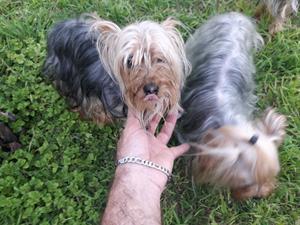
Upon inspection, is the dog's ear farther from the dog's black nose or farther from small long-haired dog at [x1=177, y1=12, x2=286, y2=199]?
the dog's black nose

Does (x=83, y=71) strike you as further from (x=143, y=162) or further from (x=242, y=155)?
(x=242, y=155)

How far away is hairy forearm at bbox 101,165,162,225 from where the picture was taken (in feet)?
7.75

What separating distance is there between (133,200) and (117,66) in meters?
0.69

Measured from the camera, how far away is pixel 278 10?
11.3 ft

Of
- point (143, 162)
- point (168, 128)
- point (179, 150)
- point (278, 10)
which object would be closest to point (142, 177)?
point (143, 162)

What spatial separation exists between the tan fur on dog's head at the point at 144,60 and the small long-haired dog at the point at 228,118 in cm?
25

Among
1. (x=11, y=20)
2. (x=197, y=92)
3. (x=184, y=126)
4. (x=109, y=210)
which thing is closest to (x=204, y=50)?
(x=197, y=92)

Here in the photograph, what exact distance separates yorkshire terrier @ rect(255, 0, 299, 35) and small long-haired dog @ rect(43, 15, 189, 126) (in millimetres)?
1124

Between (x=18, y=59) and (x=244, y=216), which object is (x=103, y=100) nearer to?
(x=18, y=59)

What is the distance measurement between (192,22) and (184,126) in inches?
41.7

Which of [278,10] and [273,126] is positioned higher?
[278,10]

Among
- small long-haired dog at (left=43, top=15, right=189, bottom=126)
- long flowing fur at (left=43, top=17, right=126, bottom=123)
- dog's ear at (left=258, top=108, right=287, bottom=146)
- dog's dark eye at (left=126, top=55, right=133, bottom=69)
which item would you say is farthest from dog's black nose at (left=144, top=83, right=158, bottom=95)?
dog's ear at (left=258, top=108, right=287, bottom=146)

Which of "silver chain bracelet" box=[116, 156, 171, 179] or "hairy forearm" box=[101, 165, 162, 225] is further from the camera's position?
"silver chain bracelet" box=[116, 156, 171, 179]

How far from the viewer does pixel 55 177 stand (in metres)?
2.97
